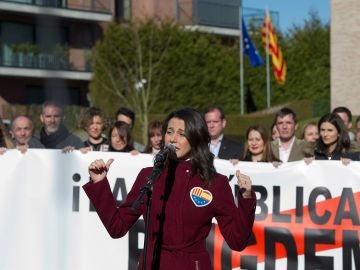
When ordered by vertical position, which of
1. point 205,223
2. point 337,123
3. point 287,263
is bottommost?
point 287,263

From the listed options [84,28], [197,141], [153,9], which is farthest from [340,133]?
[153,9]

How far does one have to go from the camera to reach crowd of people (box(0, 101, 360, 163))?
22.8ft

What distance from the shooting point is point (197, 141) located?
3.96m

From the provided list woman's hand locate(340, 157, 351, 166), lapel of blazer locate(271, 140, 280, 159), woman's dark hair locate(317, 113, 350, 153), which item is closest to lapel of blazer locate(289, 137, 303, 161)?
lapel of blazer locate(271, 140, 280, 159)

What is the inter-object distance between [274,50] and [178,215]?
37614 mm

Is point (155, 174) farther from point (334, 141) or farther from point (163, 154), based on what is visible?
point (334, 141)

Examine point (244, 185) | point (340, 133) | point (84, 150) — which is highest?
point (340, 133)

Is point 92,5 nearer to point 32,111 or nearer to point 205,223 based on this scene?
point 32,111

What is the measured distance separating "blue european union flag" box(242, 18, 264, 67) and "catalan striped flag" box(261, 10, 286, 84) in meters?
0.70

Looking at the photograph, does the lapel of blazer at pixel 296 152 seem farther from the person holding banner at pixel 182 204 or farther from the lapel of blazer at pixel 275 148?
the person holding banner at pixel 182 204

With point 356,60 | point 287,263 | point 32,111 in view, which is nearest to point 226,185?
point 287,263

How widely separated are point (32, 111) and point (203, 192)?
27.8 metres

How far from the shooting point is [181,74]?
39.7 meters

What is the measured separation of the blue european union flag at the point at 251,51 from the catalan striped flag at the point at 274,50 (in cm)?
70
